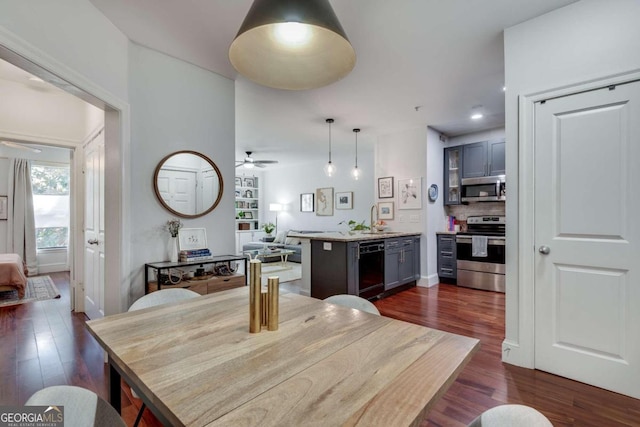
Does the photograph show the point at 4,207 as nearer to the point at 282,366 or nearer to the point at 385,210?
the point at 385,210

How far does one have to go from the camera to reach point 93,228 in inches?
132

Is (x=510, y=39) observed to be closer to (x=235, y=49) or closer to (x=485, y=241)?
(x=235, y=49)

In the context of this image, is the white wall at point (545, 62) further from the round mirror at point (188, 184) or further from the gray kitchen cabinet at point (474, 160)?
the gray kitchen cabinet at point (474, 160)

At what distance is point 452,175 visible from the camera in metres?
5.49

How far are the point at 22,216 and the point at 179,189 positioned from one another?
19.3ft

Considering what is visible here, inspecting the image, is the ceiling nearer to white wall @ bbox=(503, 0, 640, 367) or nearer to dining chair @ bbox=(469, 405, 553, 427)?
white wall @ bbox=(503, 0, 640, 367)

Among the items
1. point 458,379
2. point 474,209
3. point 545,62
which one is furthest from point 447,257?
point 545,62

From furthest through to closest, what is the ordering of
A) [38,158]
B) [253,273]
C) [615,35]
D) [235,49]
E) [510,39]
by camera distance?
[38,158] < [510,39] < [615,35] < [235,49] < [253,273]

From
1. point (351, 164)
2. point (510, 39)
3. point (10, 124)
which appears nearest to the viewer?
point (510, 39)

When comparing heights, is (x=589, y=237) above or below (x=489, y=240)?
above

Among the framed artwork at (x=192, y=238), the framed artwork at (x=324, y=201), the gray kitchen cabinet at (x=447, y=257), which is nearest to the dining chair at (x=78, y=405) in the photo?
the framed artwork at (x=192, y=238)

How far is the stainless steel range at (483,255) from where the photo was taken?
461 cm

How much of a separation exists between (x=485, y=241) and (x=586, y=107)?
2944mm

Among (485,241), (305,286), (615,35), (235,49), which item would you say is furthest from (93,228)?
(485,241)
